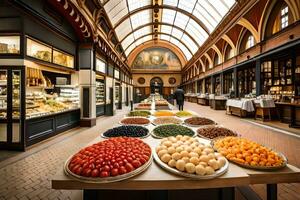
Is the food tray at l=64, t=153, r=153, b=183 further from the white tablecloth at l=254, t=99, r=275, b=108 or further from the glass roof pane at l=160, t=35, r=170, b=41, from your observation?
the glass roof pane at l=160, t=35, r=170, b=41

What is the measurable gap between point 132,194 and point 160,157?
2.23 ft

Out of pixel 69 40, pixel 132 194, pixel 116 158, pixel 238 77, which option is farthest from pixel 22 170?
pixel 238 77

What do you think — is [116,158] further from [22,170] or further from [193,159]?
[22,170]

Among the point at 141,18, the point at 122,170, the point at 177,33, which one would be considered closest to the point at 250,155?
the point at 122,170

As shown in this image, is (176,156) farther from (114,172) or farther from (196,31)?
(196,31)

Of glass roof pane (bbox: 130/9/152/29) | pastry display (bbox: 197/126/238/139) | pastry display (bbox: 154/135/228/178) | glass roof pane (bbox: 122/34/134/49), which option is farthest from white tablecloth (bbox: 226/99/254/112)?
glass roof pane (bbox: 122/34/134/49)

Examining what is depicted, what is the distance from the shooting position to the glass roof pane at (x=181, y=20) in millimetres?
17134

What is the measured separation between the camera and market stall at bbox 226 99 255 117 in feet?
27.5

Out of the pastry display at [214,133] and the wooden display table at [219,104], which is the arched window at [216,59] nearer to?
the wooden display table at [219,104]

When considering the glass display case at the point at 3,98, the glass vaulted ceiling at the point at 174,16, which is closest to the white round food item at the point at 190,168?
the glass display case at the point at 3,98

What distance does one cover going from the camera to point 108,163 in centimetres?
161

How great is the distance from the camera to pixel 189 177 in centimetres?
153

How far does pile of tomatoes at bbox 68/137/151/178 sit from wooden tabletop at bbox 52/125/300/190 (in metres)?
0.09

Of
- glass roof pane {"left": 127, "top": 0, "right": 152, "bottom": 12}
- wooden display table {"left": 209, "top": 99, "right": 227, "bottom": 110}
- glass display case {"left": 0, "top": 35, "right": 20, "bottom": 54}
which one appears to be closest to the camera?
glass display case {"left": 0, "top": 35, "right": 20, "bottom": 54}
